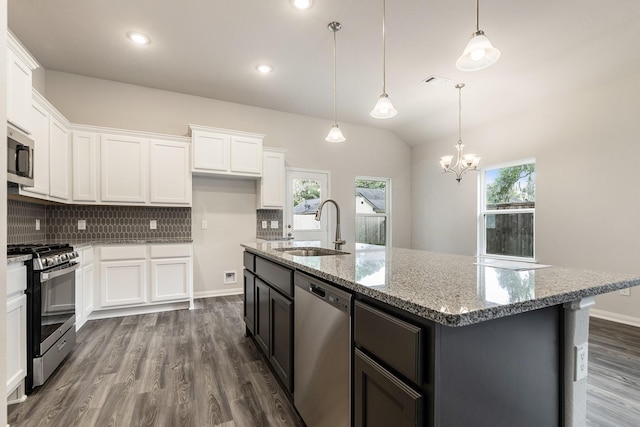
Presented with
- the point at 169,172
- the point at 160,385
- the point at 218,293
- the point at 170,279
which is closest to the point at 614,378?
the point at 160,385

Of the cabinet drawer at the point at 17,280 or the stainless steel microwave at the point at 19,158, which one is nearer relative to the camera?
the cabinet drawer at the point at 17,280

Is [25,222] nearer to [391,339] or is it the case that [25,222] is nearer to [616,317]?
[391,339]

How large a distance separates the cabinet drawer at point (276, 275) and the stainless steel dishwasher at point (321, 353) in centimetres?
11

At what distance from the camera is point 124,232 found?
3.94 metres

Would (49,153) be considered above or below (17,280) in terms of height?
above

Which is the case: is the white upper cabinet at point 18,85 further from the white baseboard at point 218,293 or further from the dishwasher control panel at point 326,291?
the white baseboard at point 218,293

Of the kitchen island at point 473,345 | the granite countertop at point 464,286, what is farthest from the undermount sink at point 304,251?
the kitchen island at point 473,345

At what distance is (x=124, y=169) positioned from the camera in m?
3.66

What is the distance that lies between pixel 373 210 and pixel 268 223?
220 cm

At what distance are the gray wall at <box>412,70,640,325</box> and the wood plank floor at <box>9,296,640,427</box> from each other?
0.85 metres

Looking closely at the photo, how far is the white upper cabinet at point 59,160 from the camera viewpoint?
2.98 metres

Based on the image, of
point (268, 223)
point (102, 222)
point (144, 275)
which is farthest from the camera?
point (268, 223)

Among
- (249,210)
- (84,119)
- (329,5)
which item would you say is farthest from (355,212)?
(84,119)

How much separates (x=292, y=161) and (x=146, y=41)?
8.25 ft
